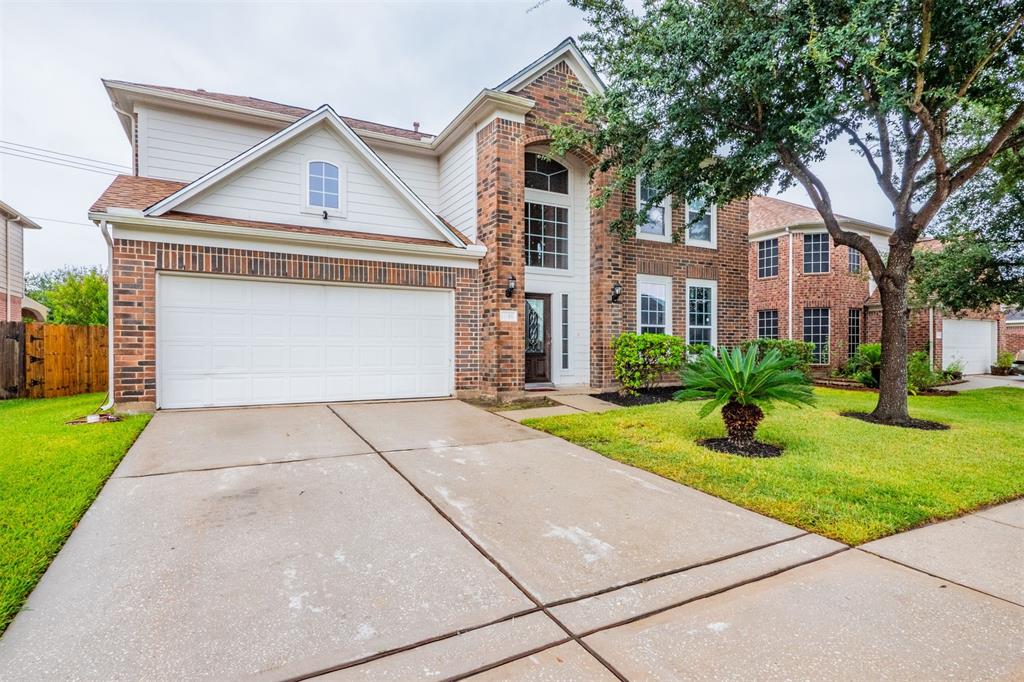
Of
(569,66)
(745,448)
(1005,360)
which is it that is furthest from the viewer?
(1005,360)

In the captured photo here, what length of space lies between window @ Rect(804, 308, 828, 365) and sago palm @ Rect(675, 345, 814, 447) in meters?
15.2

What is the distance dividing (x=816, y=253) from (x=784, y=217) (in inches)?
73.8

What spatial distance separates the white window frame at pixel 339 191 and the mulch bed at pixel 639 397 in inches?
243

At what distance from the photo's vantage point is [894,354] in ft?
24.3

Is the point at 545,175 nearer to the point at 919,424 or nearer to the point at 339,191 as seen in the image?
the point at 339,191

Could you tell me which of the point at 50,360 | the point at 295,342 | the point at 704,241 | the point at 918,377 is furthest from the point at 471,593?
the point at 918,377

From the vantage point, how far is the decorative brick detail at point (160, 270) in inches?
271

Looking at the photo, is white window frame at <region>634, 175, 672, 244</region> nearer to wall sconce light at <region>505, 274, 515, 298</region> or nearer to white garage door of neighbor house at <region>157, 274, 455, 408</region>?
wall sconce light at <region>505, 274, 515, 298</region>

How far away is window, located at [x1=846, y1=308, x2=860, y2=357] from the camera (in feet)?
59.1

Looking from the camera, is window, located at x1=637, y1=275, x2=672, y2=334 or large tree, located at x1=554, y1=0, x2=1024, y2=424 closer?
large tree, located at x1=554, y1=0, x2=1024, y2=424

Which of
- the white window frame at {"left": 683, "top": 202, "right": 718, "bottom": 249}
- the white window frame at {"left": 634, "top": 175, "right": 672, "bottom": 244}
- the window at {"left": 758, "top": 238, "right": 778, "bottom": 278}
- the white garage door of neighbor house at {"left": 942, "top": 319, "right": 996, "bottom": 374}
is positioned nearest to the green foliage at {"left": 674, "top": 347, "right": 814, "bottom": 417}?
the white window frame at {"left": 634, "top": 175, "right": 672, "bottom": 244}

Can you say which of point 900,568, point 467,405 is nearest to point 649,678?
point 900,568

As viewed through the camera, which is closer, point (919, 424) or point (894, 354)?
point (919, 424)

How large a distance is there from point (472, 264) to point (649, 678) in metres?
8.20
